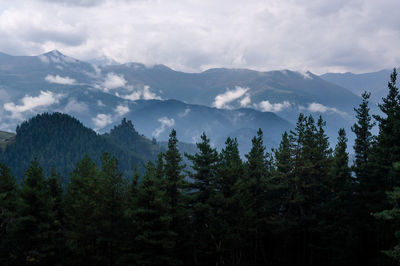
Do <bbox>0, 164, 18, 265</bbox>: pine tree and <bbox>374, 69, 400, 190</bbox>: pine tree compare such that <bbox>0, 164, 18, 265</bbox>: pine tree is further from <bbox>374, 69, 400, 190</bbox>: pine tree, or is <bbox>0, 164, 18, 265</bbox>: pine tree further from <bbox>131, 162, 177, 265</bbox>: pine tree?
<bbox>374, 69, 400, 190</bbox>: pine tree

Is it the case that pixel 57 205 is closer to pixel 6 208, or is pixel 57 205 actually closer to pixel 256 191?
pixel 6 208

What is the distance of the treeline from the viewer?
33.0 m

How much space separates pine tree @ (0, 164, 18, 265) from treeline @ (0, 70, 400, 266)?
0.38 feet

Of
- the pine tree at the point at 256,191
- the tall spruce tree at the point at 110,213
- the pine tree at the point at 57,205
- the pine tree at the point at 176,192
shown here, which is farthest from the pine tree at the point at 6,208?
the pine tree at the point at 256,191

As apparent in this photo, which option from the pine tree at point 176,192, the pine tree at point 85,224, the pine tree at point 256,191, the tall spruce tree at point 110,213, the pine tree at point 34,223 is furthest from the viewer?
the pine tree at point 256,191

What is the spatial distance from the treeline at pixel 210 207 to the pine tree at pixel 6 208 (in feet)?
0.38

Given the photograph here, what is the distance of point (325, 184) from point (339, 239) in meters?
7.29

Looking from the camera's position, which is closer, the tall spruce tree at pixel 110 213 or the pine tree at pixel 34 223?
the pine tree at pixel 34 223

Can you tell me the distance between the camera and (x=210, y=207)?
120 ft

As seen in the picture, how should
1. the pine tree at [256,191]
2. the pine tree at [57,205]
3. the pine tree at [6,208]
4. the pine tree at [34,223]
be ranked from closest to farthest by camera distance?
the pine tree at [34,223]
the pine tree at [6,208]
the pine tree at [57,205]
the pine tree at [256,191]

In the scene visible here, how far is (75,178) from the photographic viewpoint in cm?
4516

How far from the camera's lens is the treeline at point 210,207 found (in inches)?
1300

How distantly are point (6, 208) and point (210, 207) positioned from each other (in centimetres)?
2346

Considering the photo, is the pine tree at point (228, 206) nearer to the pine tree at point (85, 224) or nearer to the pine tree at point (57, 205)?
the pine tree at point (85, 224)
